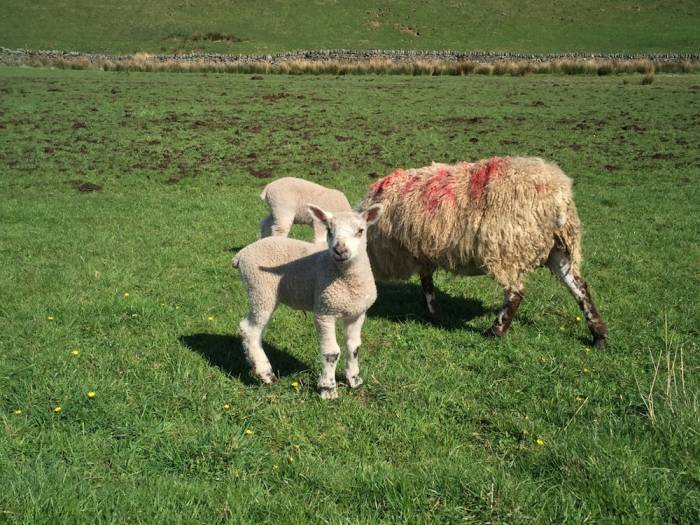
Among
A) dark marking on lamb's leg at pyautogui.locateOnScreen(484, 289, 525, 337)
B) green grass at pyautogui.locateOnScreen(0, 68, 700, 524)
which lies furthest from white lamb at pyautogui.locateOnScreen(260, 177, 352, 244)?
dark marking on lamb's leg at pyautogui.locateOnScreen(484, 289, 525, 337)

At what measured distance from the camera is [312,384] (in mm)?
5281

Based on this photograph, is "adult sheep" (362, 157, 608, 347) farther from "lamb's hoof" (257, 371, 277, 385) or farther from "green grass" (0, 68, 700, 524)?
"lamb's hoof" (257, 371, 277, 385)

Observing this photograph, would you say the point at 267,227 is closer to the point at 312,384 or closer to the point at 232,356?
the point at 232,356

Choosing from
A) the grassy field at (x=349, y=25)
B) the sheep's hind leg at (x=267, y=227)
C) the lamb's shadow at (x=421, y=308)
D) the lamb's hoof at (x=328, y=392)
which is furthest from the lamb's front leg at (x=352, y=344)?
the grassy field at (x=349, y=25)

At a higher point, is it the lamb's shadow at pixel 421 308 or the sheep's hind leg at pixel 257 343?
the sheep's hind leg at pixel 257 343

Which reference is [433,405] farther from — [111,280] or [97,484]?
[111,280]

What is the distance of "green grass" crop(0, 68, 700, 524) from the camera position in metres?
3.53

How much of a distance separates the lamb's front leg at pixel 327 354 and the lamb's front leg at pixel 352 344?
201 mm

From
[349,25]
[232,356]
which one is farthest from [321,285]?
[349,25]

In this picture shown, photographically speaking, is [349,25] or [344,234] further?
[349,25]

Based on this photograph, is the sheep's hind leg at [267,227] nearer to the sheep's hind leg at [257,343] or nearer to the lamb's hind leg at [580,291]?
the sheep's hind leg at [257,343]

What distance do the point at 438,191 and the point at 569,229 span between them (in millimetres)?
1491

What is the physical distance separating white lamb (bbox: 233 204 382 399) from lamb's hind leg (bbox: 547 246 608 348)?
2.63 m

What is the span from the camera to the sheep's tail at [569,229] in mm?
6254
